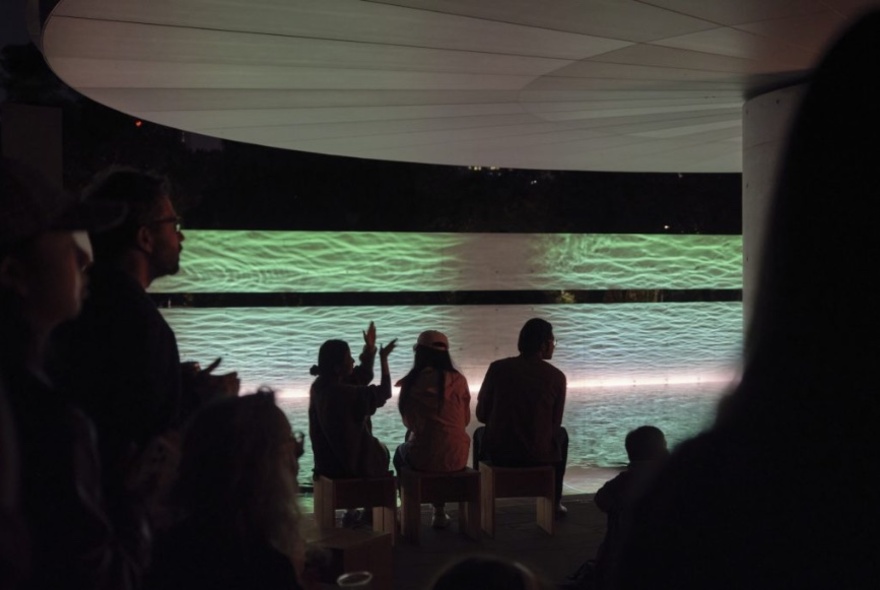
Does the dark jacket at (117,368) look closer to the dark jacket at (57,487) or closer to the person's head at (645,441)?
the dark jacket at (57,487)

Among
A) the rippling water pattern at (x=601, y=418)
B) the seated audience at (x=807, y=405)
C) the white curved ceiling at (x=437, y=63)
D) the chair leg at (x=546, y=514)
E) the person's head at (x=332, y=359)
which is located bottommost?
the rippling water pattern at (x=601, y=418)

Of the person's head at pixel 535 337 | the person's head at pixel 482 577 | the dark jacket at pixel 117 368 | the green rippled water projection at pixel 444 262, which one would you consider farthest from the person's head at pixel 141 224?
the green rippled water projection at pixel 444 262

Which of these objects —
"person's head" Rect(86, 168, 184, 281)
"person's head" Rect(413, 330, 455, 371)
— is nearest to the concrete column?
"person's head" Rect(413, 330, 455, 371)

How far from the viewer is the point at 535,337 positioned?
21.7 feet

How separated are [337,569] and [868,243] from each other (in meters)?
3.71

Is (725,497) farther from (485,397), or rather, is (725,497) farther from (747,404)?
(485,397)

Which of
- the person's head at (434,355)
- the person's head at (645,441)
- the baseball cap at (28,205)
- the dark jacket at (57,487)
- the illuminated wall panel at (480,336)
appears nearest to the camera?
the dark jacket at (57,487)

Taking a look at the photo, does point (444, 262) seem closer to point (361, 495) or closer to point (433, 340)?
point (433, 340)

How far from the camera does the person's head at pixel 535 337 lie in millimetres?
6586

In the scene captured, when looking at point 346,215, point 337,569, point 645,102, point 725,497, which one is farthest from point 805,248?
point 346,215

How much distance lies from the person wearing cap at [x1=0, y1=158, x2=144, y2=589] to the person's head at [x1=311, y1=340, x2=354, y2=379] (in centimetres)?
412

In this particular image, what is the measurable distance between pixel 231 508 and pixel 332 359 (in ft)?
12.1

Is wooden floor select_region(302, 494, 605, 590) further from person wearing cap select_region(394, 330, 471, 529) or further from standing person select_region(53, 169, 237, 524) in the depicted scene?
standing person select_region(53, 169, 237, 524)

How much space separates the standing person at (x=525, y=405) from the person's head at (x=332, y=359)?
1.00m
